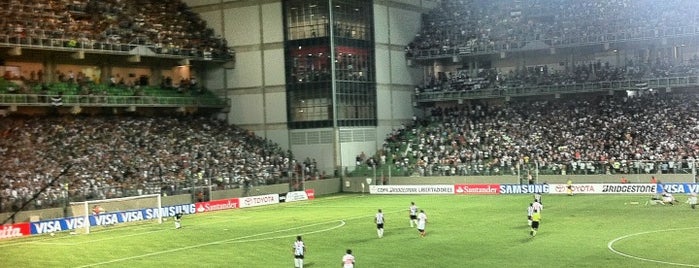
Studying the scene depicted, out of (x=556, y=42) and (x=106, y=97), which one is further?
(x=556, y=42)

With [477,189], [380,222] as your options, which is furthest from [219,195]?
[380,222]

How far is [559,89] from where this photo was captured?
7200 centimetres

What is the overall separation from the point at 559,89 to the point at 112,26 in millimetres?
39681

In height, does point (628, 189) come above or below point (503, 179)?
below

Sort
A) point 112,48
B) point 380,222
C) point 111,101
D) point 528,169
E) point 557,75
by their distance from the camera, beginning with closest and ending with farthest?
point 380,222 < point 528,169 < point 111,101 < point 112,48 < point 557,75

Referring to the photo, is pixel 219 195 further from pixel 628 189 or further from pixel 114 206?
pixel 628 189

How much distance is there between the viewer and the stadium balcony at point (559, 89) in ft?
218

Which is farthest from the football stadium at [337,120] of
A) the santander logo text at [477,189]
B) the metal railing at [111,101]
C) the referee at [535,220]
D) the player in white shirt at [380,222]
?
the referee at [535,220]

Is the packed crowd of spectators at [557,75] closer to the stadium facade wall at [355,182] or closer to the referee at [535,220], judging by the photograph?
the stadium facade wall at [355,182]

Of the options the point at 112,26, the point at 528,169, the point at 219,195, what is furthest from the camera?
the point at 112,26

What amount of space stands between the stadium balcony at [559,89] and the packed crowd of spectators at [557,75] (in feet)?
1.60

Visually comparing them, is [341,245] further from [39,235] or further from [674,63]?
[674,63]

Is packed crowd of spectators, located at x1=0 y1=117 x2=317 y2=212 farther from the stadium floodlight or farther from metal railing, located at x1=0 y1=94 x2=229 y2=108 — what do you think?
the stadium floodlight

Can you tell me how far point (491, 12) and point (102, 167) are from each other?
42.3m
